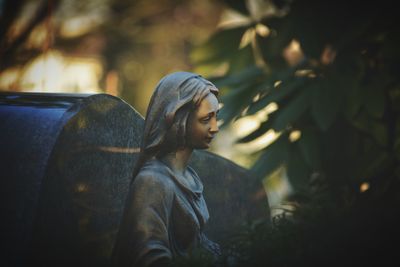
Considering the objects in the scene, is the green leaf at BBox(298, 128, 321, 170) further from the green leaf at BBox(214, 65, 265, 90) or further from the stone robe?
the stone robe

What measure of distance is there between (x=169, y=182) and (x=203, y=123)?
1.02 ft

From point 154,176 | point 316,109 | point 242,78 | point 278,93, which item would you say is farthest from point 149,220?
point 242,78

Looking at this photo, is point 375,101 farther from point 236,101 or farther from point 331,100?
point 236,101

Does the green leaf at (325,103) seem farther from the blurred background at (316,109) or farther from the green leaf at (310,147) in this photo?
the green leaf at (310,147)

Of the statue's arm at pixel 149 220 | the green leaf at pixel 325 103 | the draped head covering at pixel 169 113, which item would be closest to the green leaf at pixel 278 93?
the green leaf at pixel 325 103

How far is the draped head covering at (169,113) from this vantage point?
351 cm

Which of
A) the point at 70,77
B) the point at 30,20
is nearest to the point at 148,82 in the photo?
the point at 70,77

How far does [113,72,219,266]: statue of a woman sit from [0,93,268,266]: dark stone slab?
28 centimetres

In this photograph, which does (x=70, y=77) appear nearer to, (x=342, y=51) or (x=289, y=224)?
(x=342, y=51)

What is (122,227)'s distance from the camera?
340 centimetres

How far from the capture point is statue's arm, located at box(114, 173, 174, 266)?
3.28 meters

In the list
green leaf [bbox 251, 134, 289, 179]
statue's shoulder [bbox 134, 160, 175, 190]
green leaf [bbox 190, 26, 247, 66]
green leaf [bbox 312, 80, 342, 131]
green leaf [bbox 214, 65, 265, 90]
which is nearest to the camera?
statue's shoulder [bbox 134, 160, 175, 190]

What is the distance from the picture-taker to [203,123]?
11.8 feet

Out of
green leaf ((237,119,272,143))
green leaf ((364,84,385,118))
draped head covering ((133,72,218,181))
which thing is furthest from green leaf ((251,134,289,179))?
draped head covering ((133,72,218,181))
